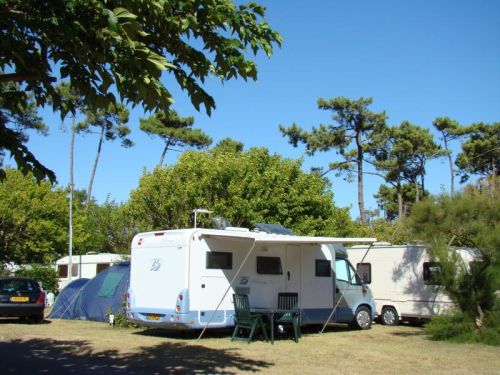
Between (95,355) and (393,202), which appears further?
(393,202)

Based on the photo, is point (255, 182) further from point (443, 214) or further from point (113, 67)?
point (113, 67)

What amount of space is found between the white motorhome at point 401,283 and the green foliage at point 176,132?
2387 cm

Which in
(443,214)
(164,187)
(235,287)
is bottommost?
(235,287)

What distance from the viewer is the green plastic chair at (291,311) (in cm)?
1266

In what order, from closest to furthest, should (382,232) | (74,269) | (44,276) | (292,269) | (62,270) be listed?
1. (292,269)
2. (44,276)
3. (74,269)
4. (62,270)
5. (382,232)

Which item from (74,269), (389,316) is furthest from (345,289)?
(74,269)

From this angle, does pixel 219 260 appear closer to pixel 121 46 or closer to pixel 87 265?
pixel 121 46

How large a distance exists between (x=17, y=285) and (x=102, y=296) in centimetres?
233

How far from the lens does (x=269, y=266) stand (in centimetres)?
1377

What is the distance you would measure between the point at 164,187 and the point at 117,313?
763 centimetres

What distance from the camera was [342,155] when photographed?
34.2 meters

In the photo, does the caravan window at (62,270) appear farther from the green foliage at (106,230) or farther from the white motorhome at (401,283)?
the white motorhome at (401,283)

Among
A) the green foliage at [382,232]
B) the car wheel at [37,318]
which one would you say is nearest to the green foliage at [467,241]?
the car wheel at [37,318]

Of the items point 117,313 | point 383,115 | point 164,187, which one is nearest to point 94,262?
point 164,187
